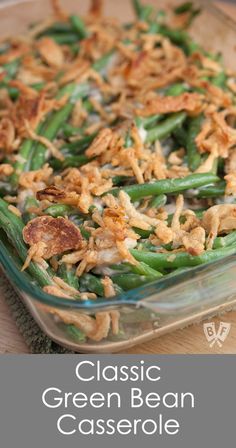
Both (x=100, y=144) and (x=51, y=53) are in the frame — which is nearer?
(x=100, y=144)

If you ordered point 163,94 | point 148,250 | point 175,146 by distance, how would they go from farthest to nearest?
point 163,94, point 175,146, point 148,250

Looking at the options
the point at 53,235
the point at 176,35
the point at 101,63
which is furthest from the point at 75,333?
the point at 176,35

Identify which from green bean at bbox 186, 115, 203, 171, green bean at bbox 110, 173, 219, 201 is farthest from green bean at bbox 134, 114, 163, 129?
green bean at bbox 110, 173, 219, 201

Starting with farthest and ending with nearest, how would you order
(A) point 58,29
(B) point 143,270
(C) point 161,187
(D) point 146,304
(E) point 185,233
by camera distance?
(A) point 58,29 → (C) point 161,187 → (E) point 185,233 → (B) point 143,270 → (D) point 146,304

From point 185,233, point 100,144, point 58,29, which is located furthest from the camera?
point 58,29

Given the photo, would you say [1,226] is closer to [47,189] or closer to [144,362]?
[47,189]

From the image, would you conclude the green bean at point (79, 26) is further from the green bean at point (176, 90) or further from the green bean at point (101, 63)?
the green bean at point (176, 90)

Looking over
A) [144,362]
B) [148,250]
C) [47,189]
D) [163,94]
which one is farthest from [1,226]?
[163,94]

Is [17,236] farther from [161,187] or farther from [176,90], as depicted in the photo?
[176,90]
